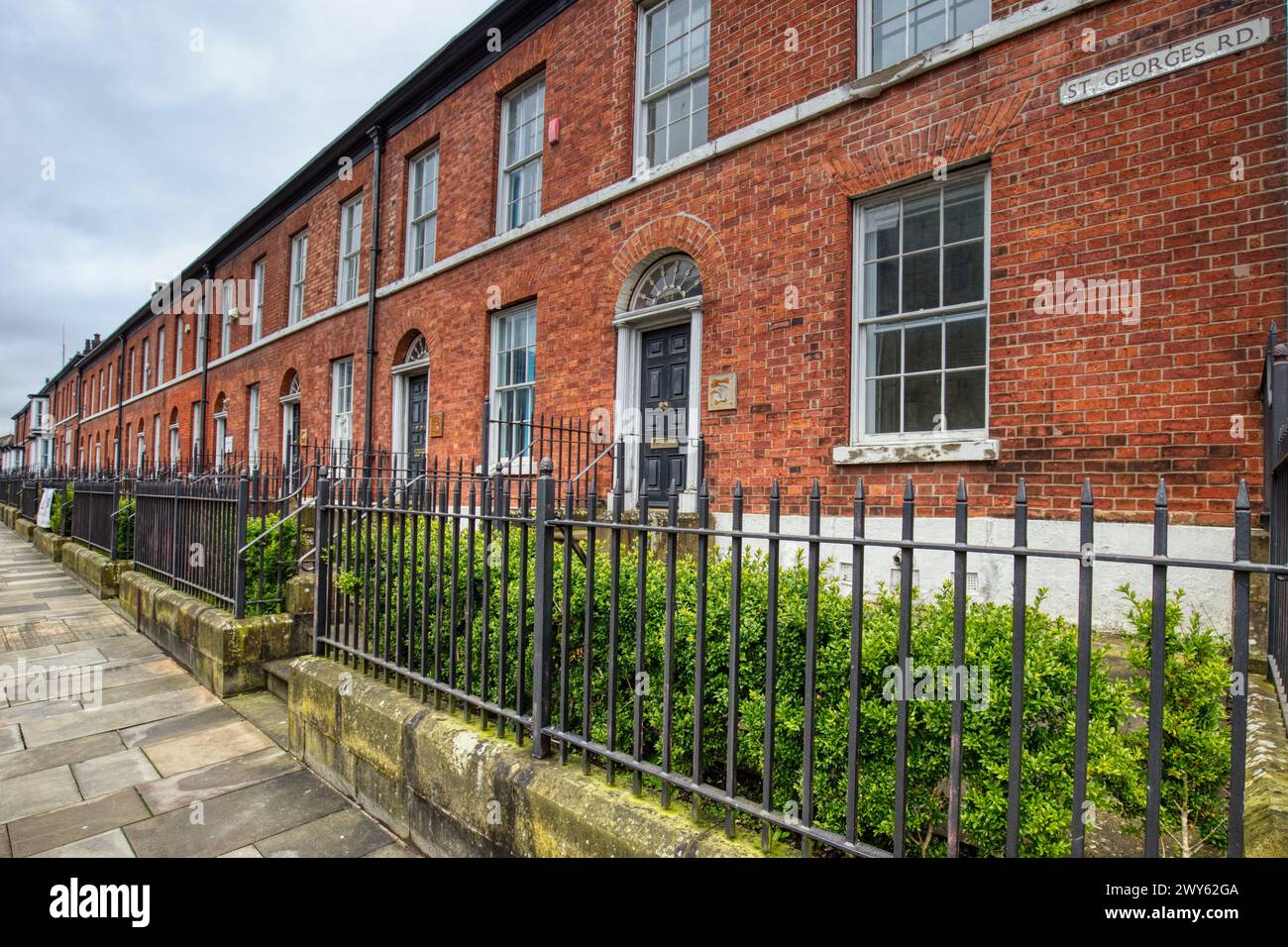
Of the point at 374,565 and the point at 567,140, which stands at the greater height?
the point at 567,140

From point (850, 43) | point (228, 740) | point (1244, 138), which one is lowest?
point (228, 740)

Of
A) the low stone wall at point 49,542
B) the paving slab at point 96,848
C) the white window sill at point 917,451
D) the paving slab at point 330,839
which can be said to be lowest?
the paving slab at point 330,839

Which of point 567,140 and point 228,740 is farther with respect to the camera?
point 567,140

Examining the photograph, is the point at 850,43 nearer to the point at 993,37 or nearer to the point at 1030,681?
the point at 993,37

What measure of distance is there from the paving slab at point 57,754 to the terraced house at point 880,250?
4.14 meters

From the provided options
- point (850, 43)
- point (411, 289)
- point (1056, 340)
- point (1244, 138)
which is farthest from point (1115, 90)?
point (411, 289)

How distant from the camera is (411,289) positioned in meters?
12.0

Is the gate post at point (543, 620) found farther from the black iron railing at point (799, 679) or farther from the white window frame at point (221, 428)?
the white window frame at point (221, 428)

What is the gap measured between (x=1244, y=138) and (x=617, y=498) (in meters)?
4.94

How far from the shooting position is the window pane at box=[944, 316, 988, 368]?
5.63 m

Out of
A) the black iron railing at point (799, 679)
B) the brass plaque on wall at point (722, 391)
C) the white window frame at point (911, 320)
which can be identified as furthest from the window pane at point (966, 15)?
the black iron railing at point (799, 679)

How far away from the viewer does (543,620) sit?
279cm

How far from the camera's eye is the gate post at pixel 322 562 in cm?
419

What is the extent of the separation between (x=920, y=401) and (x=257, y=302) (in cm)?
1792
